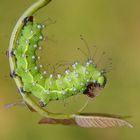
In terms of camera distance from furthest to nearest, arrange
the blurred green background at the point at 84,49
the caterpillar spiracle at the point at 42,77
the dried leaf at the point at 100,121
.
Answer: the blurred green background at the point at 84,49 < the caterpillar spiracle at the point at 42,77 < the dried leaf at the point at 100,121

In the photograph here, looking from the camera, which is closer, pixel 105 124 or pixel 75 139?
pixel 105 124

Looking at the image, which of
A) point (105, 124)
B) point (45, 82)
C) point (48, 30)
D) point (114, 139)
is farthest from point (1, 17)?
point (105, 124)

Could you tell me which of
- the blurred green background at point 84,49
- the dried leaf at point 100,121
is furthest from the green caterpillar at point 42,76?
the blurred green background at point 84,49

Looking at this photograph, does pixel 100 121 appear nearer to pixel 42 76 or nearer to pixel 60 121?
pixel 60 121

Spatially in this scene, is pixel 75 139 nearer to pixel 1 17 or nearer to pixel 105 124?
pixel 1 17

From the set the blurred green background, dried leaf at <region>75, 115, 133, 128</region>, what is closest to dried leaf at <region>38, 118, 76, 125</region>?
dried leaf at <region>75, 115, 133, 128</region>

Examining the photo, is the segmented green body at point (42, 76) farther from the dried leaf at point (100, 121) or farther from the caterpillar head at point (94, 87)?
the dried leaf at point (100, 121)
